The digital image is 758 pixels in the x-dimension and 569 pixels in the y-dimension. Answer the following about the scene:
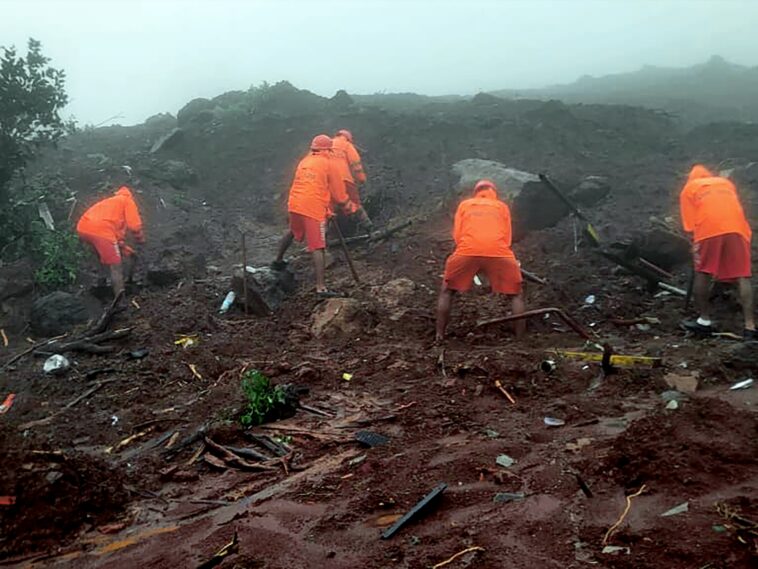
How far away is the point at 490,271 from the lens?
615 cm

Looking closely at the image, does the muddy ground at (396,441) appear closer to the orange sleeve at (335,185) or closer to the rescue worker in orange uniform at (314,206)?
the rescue worker in orange uniform at (314,206)

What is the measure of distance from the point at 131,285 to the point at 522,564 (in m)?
7.40

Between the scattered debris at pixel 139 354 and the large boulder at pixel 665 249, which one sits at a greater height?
the large boulder at pixel 665 249

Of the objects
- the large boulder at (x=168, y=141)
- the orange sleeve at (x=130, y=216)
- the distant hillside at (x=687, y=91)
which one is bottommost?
the orange sleeve at (x=130, y=216)

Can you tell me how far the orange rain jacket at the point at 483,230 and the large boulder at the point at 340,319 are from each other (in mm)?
1448

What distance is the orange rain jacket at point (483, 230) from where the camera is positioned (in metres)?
6.04

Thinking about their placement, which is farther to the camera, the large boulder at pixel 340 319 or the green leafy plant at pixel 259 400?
the large boulder at pixel 340 319

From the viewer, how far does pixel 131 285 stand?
8.89 meters

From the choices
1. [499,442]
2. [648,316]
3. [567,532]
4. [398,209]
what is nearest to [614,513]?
[567,532]

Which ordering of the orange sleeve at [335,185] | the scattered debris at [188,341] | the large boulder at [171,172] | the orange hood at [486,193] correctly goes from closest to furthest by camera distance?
the orange hood at [486,193] < the scattered debris at [188,341] < the orange sleeve at [335,185] < the large boulder at [171,172]

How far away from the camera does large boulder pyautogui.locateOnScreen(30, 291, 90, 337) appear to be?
7.95 meters

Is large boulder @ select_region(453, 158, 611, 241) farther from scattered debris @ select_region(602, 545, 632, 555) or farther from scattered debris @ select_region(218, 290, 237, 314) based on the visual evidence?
scattered debris @ select_region(602, 545, 632, 555)

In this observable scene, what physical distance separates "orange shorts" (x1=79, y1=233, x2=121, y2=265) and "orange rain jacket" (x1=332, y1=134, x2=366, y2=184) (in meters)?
3.16

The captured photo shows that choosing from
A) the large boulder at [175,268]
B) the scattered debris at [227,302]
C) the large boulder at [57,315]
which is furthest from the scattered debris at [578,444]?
the large boulder at [175,268]
